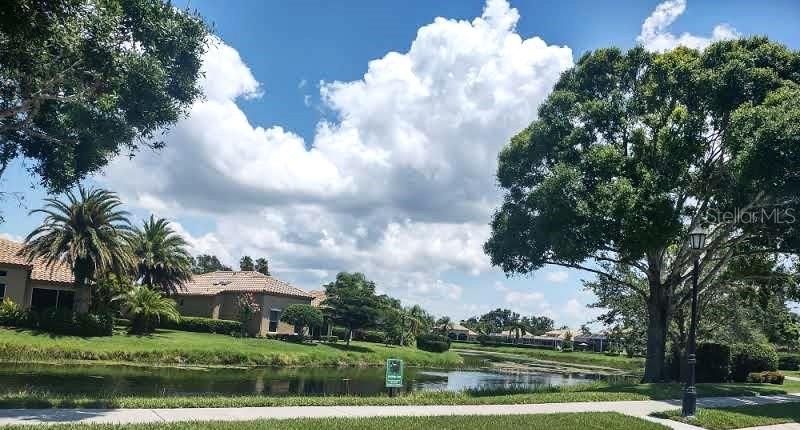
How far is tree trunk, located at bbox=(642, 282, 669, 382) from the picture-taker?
27.0 meters

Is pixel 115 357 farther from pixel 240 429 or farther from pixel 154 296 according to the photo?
pixel 240 429

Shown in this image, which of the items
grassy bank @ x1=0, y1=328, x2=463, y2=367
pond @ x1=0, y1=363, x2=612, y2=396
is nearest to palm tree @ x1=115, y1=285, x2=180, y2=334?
grassy bank @ x1=0, y1=328, x2=463, y2=367

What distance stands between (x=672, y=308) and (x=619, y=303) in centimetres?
813

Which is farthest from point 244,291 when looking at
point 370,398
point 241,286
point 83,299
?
point 370,398

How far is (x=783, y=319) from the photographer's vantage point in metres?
35.0

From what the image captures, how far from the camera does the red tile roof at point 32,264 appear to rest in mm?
41375

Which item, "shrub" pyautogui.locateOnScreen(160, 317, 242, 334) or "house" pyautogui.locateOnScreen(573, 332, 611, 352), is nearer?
"shrub" pyautogui.locateOnScreen(160, 317, 242, 334)

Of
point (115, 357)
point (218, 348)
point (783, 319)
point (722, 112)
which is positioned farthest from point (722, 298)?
point (115, 357)

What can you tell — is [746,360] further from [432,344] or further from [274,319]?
[274,319]

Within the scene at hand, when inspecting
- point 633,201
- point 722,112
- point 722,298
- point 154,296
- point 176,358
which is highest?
point 722,112

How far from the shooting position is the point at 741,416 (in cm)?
1706

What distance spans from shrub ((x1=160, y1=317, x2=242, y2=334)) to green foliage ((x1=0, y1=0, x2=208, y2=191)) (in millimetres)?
30932

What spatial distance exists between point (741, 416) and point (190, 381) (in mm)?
20585

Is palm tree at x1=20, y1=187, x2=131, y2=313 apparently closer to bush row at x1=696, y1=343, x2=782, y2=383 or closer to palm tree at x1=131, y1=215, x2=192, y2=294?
palm tree at x1=131, y1=215, x2=192, y2=294
